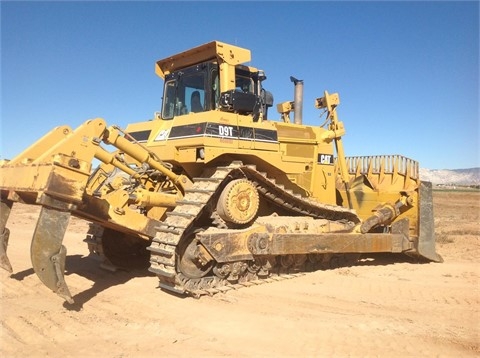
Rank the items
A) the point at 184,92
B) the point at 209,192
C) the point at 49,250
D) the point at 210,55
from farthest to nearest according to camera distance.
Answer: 1. the point at 184,92
2. the point at 210,55
3. the point at 209,192
4. the point at 49,250

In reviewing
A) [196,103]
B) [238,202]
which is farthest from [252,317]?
[196,103]

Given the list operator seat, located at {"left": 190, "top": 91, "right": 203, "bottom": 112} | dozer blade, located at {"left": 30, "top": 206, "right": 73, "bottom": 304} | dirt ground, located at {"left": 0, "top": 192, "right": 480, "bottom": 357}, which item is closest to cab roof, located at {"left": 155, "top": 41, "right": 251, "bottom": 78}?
operator seat, located at {"left": 190, "top": 91, "right": 203, "bottom": 112}

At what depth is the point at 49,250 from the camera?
5.34m

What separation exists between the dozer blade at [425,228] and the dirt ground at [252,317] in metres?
0.93

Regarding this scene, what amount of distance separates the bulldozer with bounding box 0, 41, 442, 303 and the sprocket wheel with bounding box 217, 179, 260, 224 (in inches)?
0.8

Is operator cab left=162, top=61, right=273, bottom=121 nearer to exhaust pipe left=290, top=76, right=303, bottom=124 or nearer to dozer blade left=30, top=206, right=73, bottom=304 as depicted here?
exhaust pipe left=290, top=76, right=303, bottom=124

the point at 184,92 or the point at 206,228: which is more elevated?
the point at 184,92

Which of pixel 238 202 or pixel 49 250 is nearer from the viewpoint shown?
pixel 49 250

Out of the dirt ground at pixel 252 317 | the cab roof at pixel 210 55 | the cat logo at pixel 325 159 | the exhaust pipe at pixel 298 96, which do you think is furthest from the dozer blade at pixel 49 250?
the exhaust pipe at pixel 298 96

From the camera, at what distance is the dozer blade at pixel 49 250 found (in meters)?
5.30

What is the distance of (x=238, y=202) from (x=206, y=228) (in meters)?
0.66

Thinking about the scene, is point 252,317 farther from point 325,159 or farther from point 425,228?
point 425,228

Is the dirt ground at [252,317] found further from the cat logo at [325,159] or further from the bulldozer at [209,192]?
the cat logo at [325,159]

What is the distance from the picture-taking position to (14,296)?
20.7 ft
